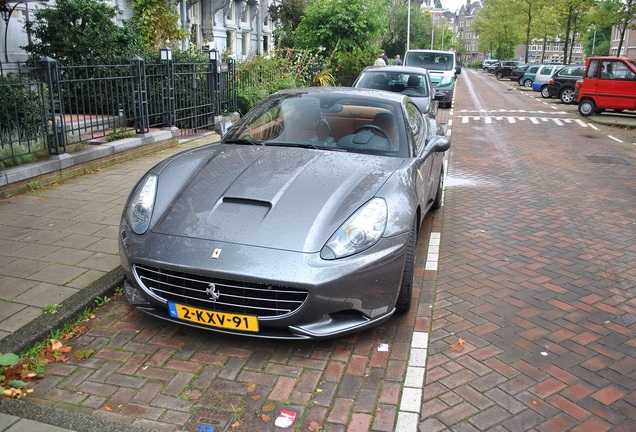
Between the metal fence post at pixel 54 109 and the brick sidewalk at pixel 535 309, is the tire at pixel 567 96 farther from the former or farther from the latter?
the metal fence post at pixel 54 109

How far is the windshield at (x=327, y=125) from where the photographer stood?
4715mm

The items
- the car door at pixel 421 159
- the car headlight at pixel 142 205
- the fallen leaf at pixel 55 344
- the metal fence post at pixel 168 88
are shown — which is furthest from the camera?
the metal fence post at pixel 168 88

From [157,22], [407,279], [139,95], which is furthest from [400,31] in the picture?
[407,279]

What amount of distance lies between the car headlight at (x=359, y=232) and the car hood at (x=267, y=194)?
5 cm

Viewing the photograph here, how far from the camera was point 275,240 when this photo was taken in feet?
11.1

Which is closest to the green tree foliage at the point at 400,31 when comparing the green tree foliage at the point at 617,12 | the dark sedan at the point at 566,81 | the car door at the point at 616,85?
the green tree foliage at the point at 617,12

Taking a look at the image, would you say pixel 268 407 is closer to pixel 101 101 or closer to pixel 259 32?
pixel 101 101

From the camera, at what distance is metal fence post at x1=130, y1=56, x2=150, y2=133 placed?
9219mm

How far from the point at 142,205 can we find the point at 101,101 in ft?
17.4

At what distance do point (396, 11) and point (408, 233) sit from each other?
4924 cm

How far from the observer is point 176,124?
11.0 metres

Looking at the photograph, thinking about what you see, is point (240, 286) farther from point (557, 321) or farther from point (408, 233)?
point (557, 321)

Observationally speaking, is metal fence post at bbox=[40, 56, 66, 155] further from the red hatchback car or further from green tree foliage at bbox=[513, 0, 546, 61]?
green tree foliage at bbox=[513, 0, 546, 61]

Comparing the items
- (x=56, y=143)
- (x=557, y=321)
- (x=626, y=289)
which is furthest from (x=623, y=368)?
(x=56, y=143)
